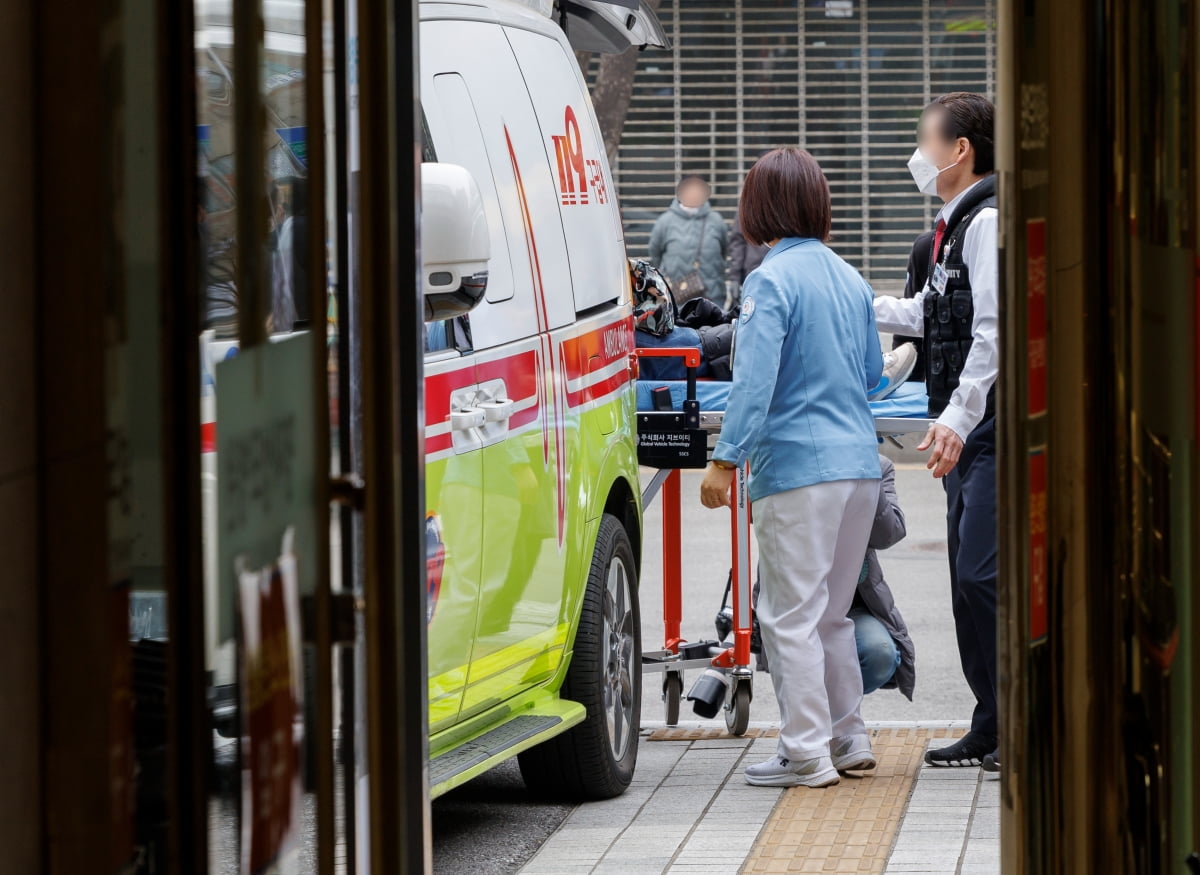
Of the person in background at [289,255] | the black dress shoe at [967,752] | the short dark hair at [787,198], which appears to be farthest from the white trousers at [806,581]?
the person in background at [289,255]

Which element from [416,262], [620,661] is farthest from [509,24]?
[416,262]

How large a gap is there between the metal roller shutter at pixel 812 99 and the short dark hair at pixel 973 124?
41.7 feet

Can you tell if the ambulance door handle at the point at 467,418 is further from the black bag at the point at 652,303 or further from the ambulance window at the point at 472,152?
the black bag at the point at 652,303

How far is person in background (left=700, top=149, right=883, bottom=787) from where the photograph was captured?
508 centimetres

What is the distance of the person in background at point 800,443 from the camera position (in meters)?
5.08

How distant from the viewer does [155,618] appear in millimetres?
1768

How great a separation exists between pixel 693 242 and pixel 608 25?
9.12m

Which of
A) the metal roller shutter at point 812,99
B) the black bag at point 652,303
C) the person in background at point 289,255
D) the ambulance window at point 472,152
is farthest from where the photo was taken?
the metal roller shutter at point 812,99

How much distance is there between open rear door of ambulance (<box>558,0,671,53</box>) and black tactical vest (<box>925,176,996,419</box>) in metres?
1.26

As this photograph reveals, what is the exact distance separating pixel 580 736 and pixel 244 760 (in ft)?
10.4

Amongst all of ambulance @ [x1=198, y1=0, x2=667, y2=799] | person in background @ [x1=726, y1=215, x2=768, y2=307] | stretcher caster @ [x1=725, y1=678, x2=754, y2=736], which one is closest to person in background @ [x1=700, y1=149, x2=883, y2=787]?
ambulance @ [x1=198, y1=0, x2=667, y2=799]

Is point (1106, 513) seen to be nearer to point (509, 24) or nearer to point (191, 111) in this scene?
point (191, 111)

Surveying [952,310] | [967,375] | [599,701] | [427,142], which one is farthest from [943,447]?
[427,142]

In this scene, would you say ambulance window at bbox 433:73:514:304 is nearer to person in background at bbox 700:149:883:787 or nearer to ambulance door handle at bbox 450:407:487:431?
ambulance door handle at bbox 450:407:487:431
